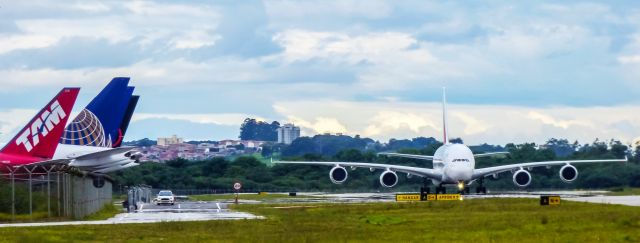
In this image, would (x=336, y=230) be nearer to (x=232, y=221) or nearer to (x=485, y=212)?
(x=232, y=221)

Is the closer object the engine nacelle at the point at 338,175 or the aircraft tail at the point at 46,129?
the aircraft tail at the point at 46,129

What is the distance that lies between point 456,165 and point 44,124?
42.6 m

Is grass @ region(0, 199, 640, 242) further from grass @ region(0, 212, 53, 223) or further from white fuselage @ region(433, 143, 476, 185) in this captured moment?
white fuselage @ region(433, 143, 476, 185)

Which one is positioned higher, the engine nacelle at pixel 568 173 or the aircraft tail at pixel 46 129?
the aircraft tail at pixel 46 129

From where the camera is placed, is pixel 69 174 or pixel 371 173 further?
pixel 371 173

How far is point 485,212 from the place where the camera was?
5612 cm

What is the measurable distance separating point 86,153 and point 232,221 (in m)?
28.7

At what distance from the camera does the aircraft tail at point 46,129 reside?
58.9 meters

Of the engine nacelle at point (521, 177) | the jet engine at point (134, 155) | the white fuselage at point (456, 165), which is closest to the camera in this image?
the jet engine at point (134, 155)

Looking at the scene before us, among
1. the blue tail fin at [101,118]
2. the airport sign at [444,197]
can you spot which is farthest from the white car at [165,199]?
the airport sign at [444,197]

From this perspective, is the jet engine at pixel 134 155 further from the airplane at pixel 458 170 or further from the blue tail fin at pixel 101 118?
the airplane at pixel 458 170

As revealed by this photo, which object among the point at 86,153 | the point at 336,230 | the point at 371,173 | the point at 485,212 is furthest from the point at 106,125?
the point at 371,173

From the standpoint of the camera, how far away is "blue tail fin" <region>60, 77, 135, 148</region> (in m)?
80.5

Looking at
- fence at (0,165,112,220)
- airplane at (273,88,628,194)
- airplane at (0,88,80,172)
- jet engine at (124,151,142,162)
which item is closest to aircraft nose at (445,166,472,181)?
airplane at (273,88,628,194)
